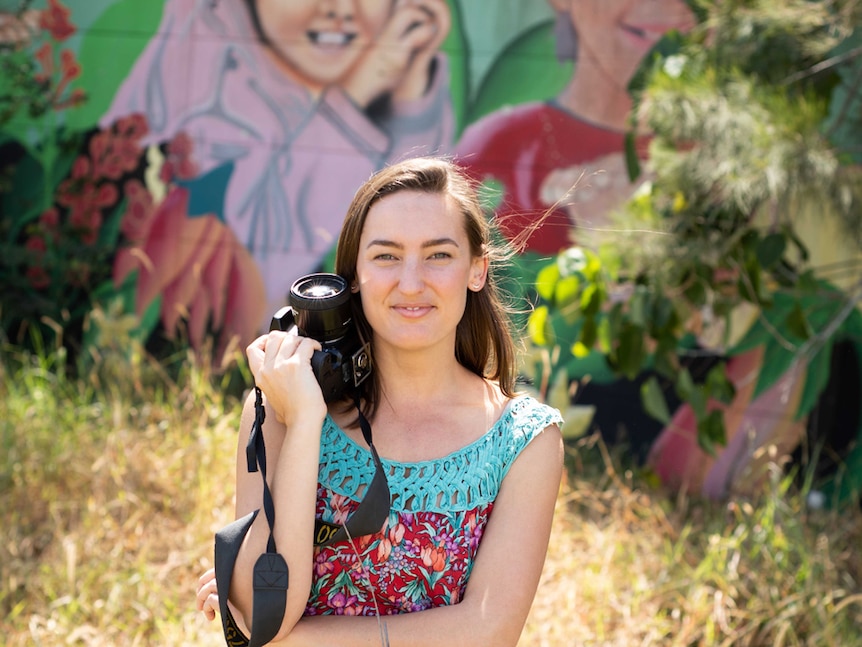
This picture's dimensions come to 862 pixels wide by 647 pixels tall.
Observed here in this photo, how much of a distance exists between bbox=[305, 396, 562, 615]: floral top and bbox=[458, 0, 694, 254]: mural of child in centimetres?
298

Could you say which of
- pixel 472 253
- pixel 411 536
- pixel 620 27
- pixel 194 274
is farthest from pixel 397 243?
pixel 194 274

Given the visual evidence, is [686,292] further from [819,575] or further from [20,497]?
[20,497]

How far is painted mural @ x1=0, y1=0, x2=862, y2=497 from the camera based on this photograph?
480 cm

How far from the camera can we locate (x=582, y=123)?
15.9ft

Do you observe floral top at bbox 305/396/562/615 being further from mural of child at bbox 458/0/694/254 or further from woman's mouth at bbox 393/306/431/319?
mural of child at bbox 458/0/694/254

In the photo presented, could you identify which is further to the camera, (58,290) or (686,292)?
(58,290)

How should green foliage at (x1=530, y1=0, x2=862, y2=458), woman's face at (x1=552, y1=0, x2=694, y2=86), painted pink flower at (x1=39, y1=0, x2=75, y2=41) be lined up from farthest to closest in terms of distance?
painted pink flower at (x1=39, y1=0, x2=75, y2=41) < woman's face at (x1=552, y1=0, x2=694, y2=86) < green foliage at (x1=530, y1=0, x2=862, y2=458)

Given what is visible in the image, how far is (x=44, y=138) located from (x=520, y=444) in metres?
4.52

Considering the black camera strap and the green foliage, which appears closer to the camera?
the black camera strap

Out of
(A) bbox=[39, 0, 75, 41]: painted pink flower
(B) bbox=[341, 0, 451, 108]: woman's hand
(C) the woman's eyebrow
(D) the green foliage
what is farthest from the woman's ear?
(A) bbox=[39, 0, 75, 41]: painted pink flower

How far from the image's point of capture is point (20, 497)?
3.88 meters

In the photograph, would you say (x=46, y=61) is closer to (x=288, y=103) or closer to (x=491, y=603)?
(x=288, y=103)

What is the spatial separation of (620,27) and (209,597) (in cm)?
376

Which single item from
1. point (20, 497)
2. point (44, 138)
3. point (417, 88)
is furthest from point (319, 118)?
point (20, 497)
